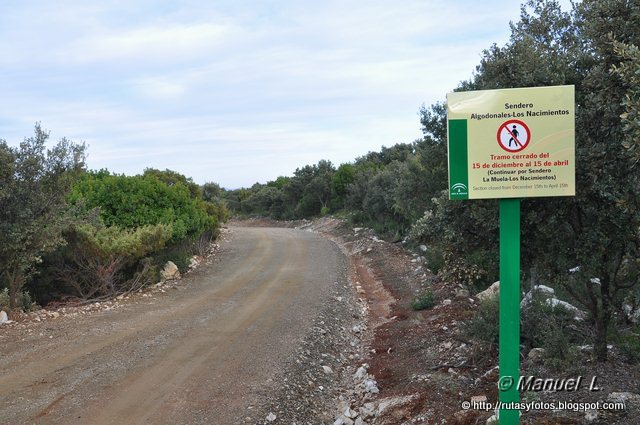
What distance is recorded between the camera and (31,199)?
434 inches

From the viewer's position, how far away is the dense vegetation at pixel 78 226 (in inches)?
428

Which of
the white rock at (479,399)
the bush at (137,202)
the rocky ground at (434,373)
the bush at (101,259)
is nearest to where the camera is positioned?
the rocky ground at (434,373)

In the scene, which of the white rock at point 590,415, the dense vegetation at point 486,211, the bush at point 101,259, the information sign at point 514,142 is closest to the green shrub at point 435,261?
the dense vegetation at point 486,211

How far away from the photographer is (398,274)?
1705 cm

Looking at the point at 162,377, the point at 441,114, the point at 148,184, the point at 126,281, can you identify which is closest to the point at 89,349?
the point at 162,377

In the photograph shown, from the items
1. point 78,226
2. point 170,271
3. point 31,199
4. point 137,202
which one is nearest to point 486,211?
point 31,199

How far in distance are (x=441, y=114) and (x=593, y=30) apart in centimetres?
1103

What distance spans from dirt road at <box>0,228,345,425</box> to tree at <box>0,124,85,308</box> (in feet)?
5.44

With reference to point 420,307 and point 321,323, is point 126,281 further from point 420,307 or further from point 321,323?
point 420,307

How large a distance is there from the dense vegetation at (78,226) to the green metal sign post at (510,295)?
Answer: 9952mm

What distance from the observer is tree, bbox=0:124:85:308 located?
418 inches

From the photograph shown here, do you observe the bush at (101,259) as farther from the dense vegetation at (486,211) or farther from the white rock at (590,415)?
the white rock at (590,415)

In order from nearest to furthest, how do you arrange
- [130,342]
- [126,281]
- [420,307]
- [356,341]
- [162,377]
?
1. [162,377]
2. [130,342]
3. [356,341]
4. [420,307]
5. [126,281]

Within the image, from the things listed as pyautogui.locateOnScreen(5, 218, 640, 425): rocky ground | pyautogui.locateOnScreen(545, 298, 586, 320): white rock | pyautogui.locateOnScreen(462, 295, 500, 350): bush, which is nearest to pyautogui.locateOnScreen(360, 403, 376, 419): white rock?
pyautogui.locateOnScreen(5, 218, 640, 425): rocky ground
